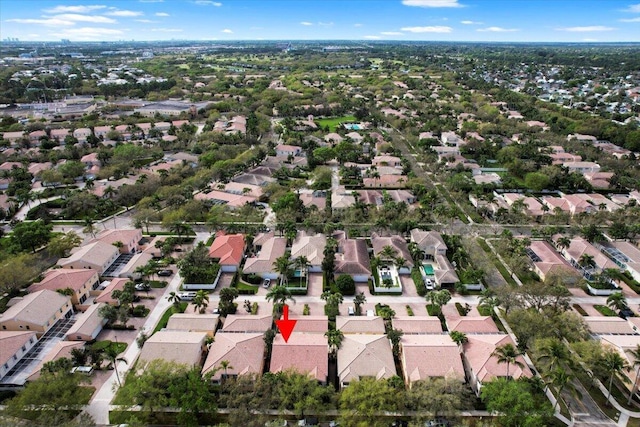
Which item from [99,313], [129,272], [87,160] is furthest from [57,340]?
[87,160]

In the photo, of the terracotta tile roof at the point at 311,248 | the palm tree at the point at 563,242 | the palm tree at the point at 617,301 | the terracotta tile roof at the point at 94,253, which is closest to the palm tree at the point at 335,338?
the terracotta tile roof at the point at 311,248

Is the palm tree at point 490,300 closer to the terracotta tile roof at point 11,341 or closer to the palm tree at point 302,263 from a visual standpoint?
the palm tree at point 302,263

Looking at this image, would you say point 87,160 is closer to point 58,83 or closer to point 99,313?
point 99,313

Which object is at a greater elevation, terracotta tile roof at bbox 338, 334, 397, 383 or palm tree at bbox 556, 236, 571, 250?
palm tree at bbox 556, 236, 571, 250

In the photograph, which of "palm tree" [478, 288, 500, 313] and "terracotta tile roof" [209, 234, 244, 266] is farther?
"terracotta tile roof" [209, 234, 244, 266]

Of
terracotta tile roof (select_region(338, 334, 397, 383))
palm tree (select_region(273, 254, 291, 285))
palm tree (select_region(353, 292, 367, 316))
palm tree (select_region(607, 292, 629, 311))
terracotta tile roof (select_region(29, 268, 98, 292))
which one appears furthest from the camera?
palm tree (select_region(273, 254, 291, 285))

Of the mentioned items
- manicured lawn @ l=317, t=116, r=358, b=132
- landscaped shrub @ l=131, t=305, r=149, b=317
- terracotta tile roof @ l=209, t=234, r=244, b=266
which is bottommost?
landscaped shrub @ l=131, t=305, r=149, b=317

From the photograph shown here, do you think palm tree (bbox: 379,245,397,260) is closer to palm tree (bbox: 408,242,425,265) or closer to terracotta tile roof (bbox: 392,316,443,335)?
palm tree (bbox: 408,242,425,265)

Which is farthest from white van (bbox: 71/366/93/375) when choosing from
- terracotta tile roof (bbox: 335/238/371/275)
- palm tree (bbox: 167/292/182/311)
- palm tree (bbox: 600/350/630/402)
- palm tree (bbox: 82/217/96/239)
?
palm tree (bbox: 600/350/630/402)
